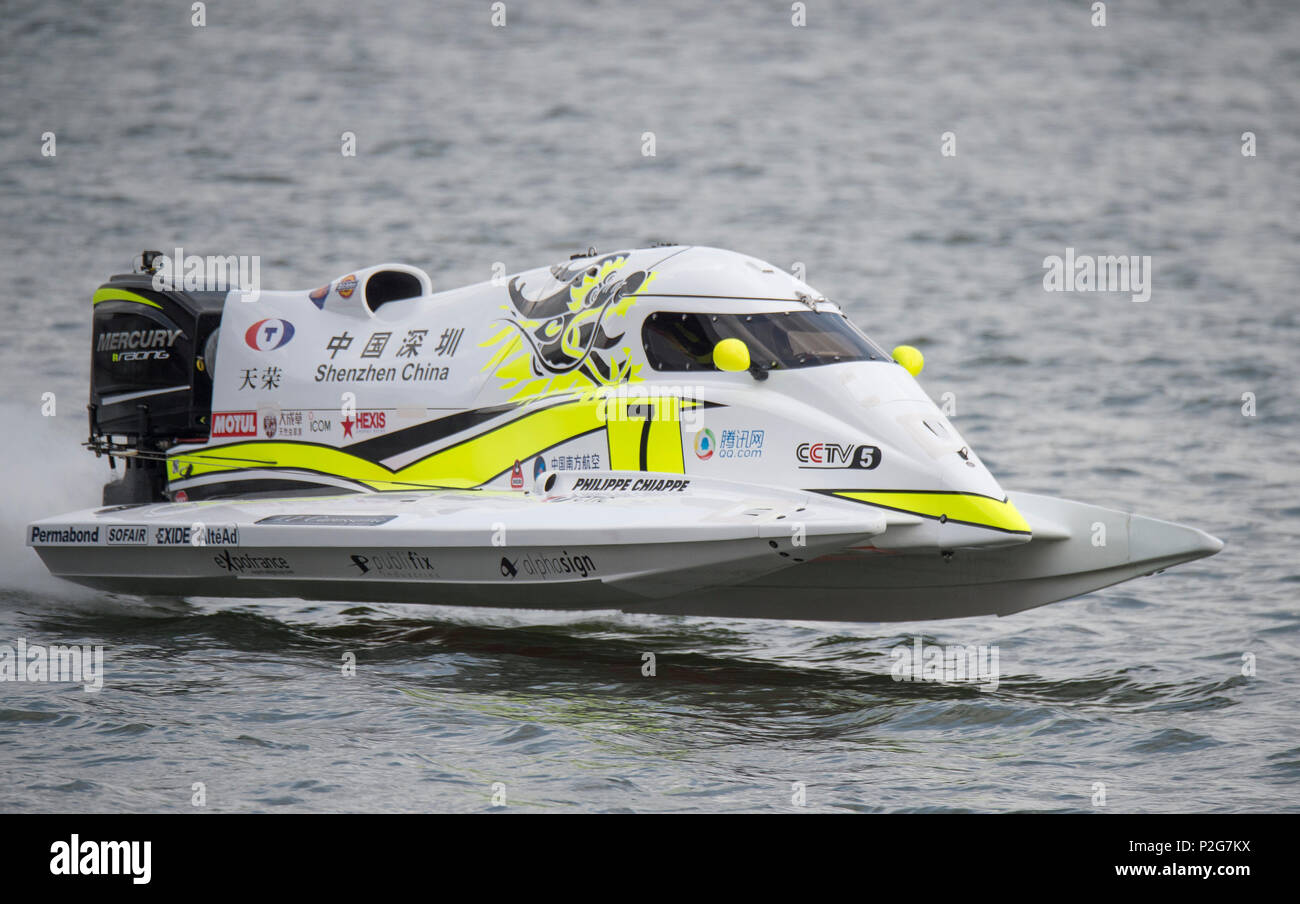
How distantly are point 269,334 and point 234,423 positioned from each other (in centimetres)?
73

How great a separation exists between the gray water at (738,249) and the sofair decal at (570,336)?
1964mm

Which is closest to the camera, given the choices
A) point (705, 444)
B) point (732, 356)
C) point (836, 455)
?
point (836, 455)

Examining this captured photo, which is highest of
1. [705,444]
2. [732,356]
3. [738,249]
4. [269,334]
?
[738,249]

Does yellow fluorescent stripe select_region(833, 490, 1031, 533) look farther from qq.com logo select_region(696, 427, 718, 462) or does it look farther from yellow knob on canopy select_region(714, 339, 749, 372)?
yellow knob on canopy select_region(714, 339, 749, 372)

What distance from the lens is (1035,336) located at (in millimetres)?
21234

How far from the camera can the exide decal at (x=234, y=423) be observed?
36.8 feet

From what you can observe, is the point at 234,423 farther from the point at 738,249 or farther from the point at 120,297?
the point at 738,249

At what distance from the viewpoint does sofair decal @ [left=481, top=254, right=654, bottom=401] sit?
10.0m

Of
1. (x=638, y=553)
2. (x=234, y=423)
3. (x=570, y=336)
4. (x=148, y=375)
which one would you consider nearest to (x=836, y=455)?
(x=638, y=553)

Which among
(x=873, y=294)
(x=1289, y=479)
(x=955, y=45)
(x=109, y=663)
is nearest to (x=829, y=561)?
(x=109, y=663)

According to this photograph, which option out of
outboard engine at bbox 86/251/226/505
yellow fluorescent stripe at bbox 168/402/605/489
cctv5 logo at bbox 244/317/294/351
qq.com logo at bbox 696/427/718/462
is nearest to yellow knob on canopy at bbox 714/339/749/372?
qq.com logo at bbox 696/427/718/462

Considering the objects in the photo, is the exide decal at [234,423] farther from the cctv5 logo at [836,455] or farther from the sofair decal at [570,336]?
the cctv5 logo at [836,455]

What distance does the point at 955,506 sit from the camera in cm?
901
